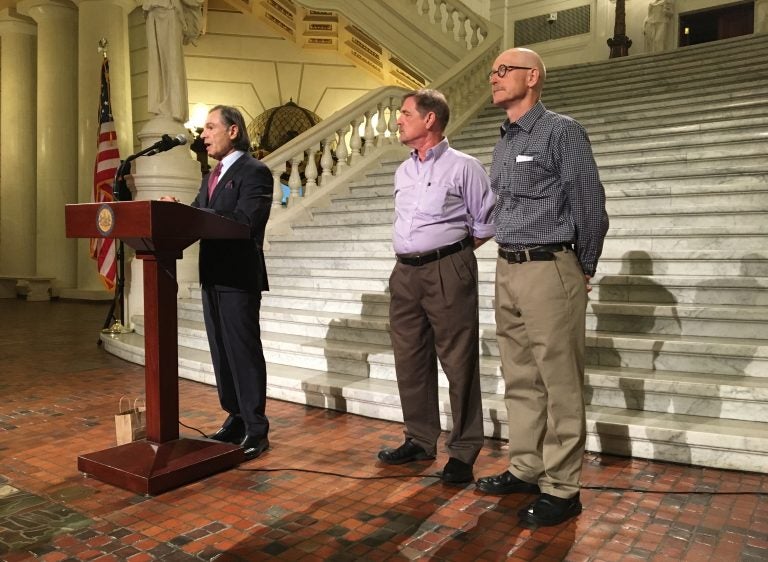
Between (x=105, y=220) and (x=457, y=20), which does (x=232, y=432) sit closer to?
(x=105, y=220)

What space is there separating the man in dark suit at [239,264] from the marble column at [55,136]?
992 centimetres

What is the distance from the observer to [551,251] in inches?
100

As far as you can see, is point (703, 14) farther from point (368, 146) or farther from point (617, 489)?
point (617, 489)

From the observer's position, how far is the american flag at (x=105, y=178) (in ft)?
24.7

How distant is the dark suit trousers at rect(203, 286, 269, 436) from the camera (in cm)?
331

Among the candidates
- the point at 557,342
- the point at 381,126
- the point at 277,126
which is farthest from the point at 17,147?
the point at 557,342

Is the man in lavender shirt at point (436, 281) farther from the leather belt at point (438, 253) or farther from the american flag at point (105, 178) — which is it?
the american flag at point (105, 178)

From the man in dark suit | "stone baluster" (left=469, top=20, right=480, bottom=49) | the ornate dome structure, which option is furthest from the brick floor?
the ornate dome structure

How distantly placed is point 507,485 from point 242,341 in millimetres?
1410

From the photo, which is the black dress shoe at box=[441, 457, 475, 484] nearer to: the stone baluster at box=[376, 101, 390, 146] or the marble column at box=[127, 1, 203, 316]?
the marble column at box=[127, 1, 203, 316]

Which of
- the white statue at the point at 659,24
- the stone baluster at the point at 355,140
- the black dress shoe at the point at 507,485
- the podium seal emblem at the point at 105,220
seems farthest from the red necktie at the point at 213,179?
the white statue at the point at 659,24

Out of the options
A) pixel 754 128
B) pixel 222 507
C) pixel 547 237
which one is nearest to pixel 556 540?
pixel 547 237

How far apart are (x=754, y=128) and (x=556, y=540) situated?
5.73 metres

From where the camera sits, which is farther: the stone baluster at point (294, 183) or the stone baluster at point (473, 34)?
the stone baluster at point (473, 34)
